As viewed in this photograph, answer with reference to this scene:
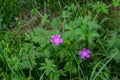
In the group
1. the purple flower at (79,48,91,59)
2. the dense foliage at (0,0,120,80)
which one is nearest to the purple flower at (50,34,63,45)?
the dense foliage at (0,0,120,80)

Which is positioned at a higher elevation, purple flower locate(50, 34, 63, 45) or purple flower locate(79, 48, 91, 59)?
purple flower locate(50, 34, 63, 45)

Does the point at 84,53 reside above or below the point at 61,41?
below

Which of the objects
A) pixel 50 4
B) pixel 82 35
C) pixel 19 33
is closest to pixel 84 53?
pixel 82 35

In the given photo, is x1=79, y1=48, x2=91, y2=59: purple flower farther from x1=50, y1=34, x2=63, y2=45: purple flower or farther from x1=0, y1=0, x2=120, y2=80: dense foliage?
x1=50, y1=34, x2=63, y2=45: purple flower

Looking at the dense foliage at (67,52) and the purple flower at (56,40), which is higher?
the purple flower at (56,40)

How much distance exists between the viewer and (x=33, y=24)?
9.96 ft

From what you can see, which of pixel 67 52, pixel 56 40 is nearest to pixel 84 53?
pixel 67 52

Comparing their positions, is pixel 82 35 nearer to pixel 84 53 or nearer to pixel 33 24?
pixel 84 53

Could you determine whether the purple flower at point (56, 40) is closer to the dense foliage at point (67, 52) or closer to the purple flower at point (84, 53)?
the dense foliage at point (67, 52)

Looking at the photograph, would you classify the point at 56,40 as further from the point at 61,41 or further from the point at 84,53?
the point at 84,53

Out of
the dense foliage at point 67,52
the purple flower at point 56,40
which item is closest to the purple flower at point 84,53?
the dense foliage at point 67,52

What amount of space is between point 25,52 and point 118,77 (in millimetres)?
744

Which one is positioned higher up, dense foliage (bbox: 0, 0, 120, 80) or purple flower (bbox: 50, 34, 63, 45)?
purple flower (bbox: 50, 34, 63, 45)

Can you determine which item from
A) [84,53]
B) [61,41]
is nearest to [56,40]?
[61,41]
